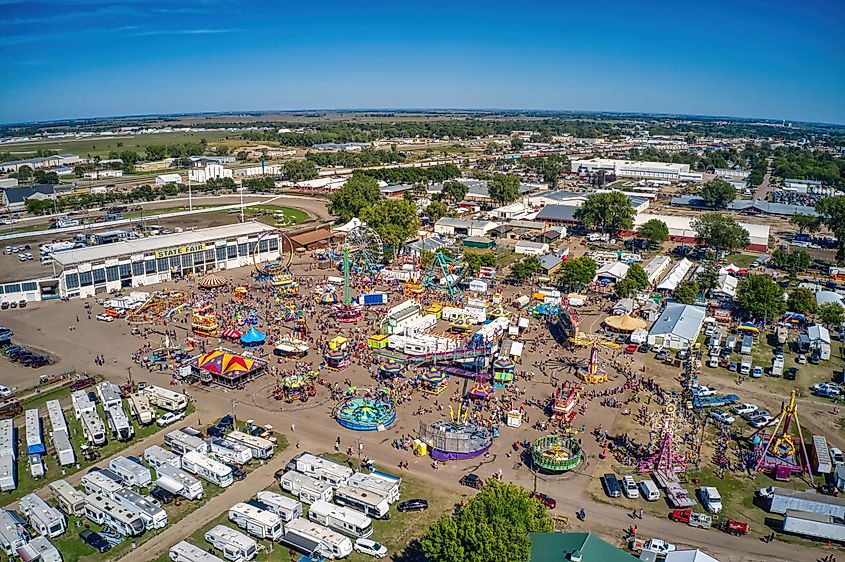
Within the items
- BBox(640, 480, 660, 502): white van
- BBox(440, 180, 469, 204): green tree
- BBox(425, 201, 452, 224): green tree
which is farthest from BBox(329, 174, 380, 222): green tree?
BBox(640, 480, 660, 502): white van

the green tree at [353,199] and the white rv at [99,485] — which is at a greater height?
the green tree at [353,199]

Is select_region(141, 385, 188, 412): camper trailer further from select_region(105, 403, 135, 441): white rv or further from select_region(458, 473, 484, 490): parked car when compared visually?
select_region(458, 473, 484, 490): parked car

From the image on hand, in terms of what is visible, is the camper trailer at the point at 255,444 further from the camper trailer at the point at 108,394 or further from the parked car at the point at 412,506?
the camper trailer at the point at 108,394

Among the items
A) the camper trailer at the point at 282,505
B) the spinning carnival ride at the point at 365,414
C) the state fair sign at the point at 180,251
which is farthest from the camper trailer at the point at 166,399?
the state fair sign at the point at 180,251

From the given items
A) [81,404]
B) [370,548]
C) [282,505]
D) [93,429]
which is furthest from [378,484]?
[81,404]

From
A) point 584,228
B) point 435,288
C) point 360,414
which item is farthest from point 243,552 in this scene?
point 584,228

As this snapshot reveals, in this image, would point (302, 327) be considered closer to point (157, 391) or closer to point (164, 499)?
point (157, 391)
